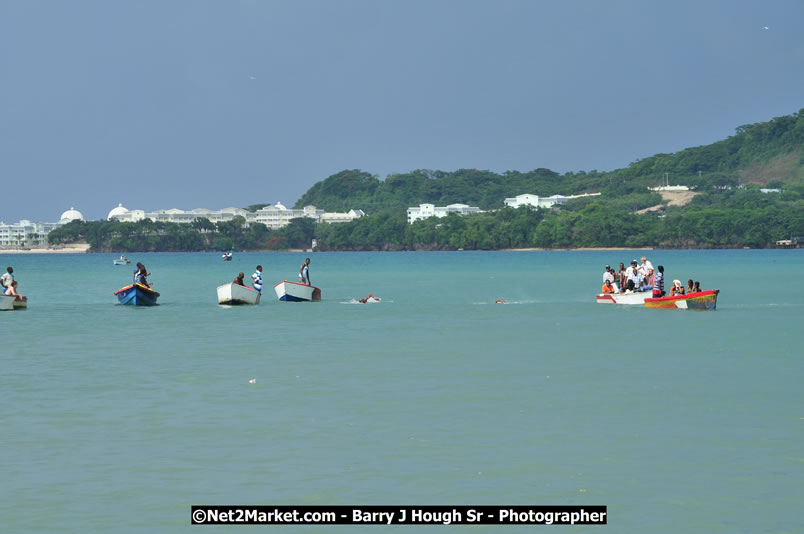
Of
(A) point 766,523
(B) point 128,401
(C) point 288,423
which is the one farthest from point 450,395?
(A) point 766,523

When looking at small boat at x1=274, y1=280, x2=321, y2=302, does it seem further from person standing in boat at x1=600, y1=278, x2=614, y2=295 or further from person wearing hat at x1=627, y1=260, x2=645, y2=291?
person wearing hat at x1=627, y1=260, x2=645, y2=291

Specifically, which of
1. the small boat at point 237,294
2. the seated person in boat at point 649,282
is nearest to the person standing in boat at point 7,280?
the small boat at point 237,294

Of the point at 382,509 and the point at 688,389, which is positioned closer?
the point at 382,509

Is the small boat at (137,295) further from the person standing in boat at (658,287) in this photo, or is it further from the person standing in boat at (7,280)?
the person standing in boat at (658,287)

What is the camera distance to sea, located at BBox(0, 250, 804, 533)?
14.2m

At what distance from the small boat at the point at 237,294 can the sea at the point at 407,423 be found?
13.4m

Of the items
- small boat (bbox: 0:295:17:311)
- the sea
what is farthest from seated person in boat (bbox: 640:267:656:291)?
small boat (bbox: 0:295:17:311)

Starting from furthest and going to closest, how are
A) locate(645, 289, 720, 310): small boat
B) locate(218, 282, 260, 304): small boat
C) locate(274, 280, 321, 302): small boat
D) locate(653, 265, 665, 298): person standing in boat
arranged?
locate(274, 280, 321, 302): small boat
locate(218, 282, 260, 304): small boat
locate(653, 265, 665, 298): person standing in boat
locate(645, 289, 720, 310): small boat

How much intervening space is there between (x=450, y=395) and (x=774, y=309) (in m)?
31.4

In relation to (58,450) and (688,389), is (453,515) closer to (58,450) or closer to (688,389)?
(58,450)

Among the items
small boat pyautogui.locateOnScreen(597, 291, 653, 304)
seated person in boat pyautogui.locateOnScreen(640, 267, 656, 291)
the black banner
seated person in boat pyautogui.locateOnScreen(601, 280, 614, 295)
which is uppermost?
seated person in boat pyautogui.locateOnScreen(640, 267, 656, 291)

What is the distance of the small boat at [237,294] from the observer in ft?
172

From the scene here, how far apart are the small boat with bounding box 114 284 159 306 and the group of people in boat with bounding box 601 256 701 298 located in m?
22.8

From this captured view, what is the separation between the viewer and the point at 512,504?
13945 millimetres
